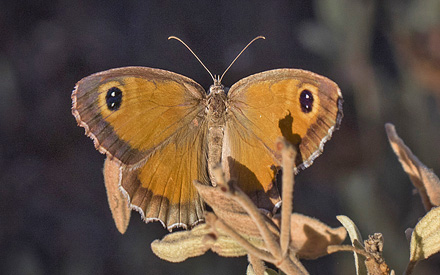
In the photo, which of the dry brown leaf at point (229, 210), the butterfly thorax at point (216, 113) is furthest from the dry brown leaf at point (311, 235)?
the butterfly thorax at point (216, 113)

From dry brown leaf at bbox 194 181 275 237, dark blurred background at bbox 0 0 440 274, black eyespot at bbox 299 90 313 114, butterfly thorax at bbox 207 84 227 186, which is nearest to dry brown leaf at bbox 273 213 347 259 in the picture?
dry brown leaf at bbox 194 181 275 237

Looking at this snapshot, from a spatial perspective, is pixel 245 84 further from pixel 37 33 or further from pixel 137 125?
pixel 37 33

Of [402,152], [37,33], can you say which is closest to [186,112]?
[402,152]

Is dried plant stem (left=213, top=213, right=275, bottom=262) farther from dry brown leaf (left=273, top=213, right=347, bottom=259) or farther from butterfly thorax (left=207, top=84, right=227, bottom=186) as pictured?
butterfly thorax (left=207, top=84, right=227, bottom=186)

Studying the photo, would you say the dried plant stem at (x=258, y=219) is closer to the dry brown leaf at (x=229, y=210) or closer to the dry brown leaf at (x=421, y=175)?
the dry brown leaf at (x=229, y=210)

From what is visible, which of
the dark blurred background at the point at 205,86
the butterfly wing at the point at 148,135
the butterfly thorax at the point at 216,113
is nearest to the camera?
the butterfly wing at the point at 148,135

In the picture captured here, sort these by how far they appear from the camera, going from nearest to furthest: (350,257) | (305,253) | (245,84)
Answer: (305,253), (245,84), (350,257)

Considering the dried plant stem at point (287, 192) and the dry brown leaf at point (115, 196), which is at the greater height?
the dried plant stem at point (287, 192)
